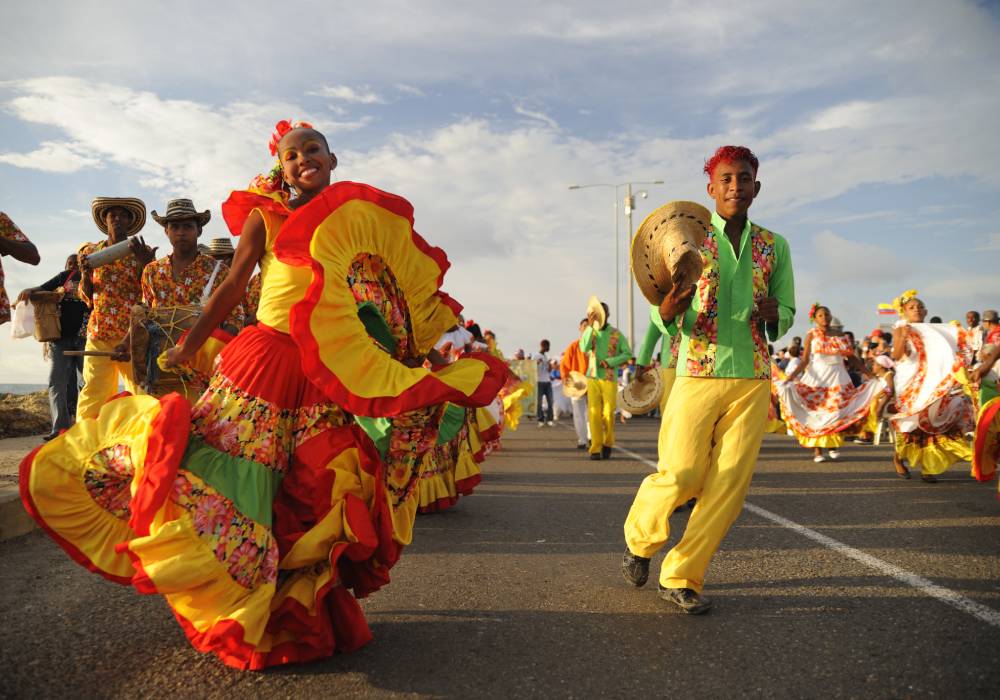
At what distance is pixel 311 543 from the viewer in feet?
9.23

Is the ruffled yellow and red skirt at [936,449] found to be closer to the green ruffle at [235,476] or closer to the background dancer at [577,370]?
the background dancer at [577,370]

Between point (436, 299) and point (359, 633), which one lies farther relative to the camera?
point (436, 299)

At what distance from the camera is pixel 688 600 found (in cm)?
362

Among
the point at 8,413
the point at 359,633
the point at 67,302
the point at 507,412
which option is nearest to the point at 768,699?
the point at 359,633

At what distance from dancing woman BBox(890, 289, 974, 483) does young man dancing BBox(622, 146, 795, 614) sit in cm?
530

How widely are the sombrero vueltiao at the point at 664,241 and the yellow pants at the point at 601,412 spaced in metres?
6.92

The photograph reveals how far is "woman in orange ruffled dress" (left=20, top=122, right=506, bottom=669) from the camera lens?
269 centimetres

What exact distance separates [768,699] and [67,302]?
7508 mm

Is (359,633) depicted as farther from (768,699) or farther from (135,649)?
(768,699)

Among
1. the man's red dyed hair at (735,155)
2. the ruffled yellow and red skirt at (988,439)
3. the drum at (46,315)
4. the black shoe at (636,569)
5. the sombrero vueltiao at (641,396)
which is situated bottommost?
the black shoe at (636,569)

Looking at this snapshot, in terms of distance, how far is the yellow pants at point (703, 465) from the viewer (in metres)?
3.79

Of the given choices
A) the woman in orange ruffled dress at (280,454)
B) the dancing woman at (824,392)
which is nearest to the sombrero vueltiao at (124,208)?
the woman in orange ruffled dress at (280,454)

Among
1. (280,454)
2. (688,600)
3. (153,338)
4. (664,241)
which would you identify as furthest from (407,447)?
(153,338)

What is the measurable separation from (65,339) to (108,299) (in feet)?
6.80
